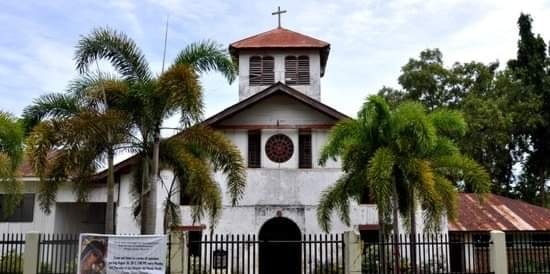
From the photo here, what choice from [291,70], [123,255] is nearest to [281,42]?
[291,70]

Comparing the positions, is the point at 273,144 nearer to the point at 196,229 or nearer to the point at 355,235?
the point at 196,229

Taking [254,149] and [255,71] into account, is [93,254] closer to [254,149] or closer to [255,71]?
[254,149]

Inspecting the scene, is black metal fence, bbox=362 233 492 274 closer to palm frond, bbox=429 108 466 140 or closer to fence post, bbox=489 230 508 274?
fence post, bbox=489 230 508 274

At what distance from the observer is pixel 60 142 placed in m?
14.4

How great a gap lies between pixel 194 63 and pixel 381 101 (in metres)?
5.33

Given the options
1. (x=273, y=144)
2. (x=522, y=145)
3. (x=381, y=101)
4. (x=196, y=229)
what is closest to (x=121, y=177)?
(x=196, y=229)

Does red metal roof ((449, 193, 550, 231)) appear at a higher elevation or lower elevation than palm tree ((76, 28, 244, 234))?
lower

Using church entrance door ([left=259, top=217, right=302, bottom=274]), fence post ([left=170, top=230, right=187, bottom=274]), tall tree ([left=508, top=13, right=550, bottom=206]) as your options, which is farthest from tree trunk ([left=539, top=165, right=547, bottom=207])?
fence post ([left=170, top=230, right=187, bottom=274])

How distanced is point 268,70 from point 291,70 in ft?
3.28

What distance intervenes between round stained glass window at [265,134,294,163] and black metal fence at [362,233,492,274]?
515 centimetres

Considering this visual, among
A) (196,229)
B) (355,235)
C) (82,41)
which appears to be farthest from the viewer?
(196,229)

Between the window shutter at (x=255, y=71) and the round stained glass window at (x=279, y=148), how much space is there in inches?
153

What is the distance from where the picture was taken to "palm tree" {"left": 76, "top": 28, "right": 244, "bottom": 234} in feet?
47.1

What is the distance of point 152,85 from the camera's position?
15.4 m
